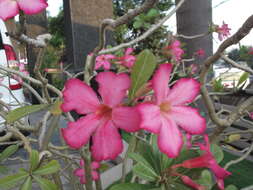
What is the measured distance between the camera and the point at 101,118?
314 millimetres

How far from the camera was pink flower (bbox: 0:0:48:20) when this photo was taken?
11.1 inches

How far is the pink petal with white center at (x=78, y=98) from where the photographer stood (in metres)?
0.30

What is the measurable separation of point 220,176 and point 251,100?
159 millimetres

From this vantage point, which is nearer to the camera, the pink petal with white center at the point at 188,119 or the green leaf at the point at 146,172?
the pink petal with white center at the point at 188,119

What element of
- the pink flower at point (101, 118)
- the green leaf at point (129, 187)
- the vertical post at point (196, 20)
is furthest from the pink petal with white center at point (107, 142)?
the vertical post at point (196, 20)

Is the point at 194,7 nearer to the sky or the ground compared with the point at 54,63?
nearer to the sky

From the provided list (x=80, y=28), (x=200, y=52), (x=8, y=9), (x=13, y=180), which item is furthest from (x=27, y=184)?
(x=80, y=28)

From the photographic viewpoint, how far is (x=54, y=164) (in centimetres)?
42

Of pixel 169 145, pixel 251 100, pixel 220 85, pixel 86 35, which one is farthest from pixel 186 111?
pixel 86 35

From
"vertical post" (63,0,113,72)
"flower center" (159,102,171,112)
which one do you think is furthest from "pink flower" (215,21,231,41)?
"vertical post" (63,0,113,72)

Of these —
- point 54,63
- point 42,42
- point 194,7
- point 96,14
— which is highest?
point 96,14

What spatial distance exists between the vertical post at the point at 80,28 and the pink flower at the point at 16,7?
11.7 ft

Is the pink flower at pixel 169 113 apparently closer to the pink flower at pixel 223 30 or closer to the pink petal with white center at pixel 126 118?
the pink petal with white center at pixel 126 118

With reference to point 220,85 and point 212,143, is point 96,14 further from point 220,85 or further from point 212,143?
point 212,143
